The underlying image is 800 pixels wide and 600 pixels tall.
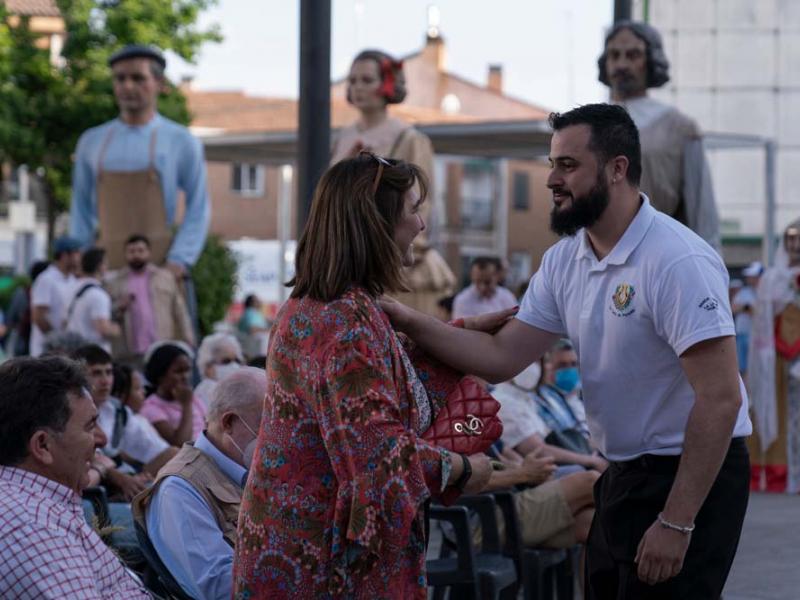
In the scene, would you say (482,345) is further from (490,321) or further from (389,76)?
(389,76)

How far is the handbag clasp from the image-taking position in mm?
3672

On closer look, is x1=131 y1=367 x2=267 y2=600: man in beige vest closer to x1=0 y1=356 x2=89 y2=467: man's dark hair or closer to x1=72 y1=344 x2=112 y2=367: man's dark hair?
x1=0 y1=356 x2=89 y2=467: man's dark hair

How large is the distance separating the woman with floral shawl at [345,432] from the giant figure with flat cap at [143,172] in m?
4.87

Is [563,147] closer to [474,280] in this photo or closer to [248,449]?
[248,449]

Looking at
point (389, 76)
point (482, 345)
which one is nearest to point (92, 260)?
point (389, 76)

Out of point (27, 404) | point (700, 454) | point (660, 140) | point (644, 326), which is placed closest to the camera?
point (27, 404)

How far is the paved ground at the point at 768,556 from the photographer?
7363 millimetres

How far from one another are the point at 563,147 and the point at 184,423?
4.26 meters

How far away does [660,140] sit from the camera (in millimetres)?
7277

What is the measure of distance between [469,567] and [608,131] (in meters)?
2.49

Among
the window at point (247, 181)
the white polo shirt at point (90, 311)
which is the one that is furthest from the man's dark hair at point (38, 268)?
the window at point (247, 181)

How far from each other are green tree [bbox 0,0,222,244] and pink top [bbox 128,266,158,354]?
21.2 meters

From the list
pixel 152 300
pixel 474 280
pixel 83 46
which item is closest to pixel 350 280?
pixel 152 300

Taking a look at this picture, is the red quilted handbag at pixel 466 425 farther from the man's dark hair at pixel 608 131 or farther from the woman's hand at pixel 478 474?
the man's dark hair at pixel 608 131
